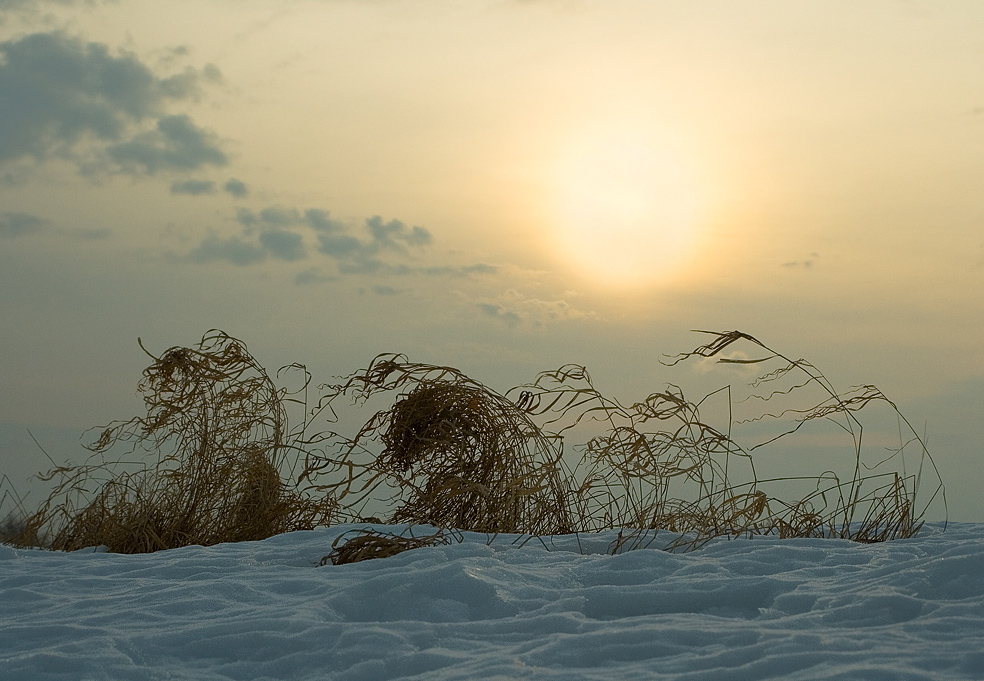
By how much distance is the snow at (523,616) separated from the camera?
2404mm

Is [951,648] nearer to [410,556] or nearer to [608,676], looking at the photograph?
[608,676]

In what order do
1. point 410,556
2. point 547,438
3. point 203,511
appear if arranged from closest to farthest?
point 410,556 < point 547,438 < point 203,511

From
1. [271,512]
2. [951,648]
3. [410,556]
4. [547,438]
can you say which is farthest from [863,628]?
[271,512]

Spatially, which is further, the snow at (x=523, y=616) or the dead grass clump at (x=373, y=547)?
the dead grass clump at (x=373, y=547)

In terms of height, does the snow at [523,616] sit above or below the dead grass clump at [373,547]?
below

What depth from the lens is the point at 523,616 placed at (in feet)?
9.62

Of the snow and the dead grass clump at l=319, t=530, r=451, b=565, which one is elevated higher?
the dead grass clump at l=319, t=530, r=451, b=565

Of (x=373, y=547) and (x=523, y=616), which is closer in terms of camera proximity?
(x=523, y=616)

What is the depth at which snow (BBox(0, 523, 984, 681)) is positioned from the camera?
7.89 feet

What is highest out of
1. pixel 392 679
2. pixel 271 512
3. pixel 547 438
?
pixel 547 438

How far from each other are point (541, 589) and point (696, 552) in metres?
1.11

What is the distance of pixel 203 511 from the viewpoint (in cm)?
609

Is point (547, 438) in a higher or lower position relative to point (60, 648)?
higher

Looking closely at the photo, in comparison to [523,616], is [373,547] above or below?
above
